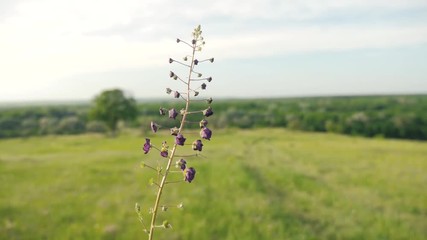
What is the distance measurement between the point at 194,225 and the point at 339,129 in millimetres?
86755

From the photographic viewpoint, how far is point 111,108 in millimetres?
91062

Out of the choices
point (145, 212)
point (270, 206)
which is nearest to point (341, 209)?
point (270, 206)

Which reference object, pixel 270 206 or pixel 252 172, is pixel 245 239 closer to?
pixel 270 206

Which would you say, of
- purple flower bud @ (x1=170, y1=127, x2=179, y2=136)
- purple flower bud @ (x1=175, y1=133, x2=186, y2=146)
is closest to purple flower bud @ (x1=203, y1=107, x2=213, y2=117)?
purple flower bud @ (x1=170, y1=127, x2=179, y2=136)

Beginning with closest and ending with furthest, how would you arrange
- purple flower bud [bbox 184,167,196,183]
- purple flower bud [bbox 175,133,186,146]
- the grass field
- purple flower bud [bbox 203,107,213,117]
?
purple flower bud [bbox 175,133,186,146] < purple flower bud [bbox 184,167,196,183] < purple flower bud [bbox 203,107,213,117] < the grass field

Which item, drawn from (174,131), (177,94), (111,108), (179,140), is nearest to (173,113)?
(177,94)

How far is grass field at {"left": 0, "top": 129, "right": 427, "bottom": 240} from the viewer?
2467cm

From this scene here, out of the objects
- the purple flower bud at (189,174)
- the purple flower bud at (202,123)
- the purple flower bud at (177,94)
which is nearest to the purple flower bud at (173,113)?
the purple flower bud at (177,94)

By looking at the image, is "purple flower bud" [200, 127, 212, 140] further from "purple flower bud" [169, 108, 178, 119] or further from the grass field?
the grass field

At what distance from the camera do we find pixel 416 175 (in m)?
41.9

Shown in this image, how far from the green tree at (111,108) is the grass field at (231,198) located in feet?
130

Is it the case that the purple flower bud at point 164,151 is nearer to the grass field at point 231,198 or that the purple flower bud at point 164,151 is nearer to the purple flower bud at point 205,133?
the purple flower bud at point 205,133

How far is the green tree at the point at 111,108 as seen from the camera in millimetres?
90812

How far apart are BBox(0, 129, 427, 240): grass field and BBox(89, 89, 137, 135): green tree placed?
39476 millimetres
